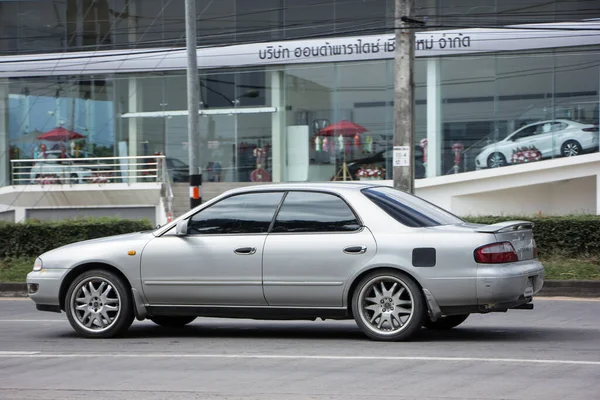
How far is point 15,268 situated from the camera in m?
18.4

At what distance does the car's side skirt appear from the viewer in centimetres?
906

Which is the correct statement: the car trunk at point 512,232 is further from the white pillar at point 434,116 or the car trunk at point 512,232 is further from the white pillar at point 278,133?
the white pillar at point 278,133

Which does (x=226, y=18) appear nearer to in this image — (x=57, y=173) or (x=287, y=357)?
(x=57, y=173)

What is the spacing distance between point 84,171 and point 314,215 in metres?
26.0

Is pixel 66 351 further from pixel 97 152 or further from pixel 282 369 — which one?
pixel 97 152

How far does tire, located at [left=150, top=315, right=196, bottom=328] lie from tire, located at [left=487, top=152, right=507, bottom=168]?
2087cm

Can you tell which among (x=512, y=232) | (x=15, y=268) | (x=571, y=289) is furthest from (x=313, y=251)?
(x=15, y=268)

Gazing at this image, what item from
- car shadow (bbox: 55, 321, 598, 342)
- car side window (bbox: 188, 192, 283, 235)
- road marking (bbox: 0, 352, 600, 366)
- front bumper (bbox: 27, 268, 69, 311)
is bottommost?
car shadow (bbox: 55, 321, 598, 342)

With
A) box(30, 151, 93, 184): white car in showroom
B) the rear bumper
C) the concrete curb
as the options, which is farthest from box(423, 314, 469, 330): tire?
box(30, 151, 93, 184): white car in showroom

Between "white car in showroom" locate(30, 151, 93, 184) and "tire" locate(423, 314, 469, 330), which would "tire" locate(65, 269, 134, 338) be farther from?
"white car in showroom" locate(30, 151, 93, 184)

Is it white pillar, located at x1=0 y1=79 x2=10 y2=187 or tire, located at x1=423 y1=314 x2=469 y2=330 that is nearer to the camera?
tire, located at x1=423 y1=314 x2=469 y2=330

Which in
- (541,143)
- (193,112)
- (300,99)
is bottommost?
(541,143)

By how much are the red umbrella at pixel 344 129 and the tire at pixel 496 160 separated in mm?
4525

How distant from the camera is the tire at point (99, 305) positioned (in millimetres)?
9656
